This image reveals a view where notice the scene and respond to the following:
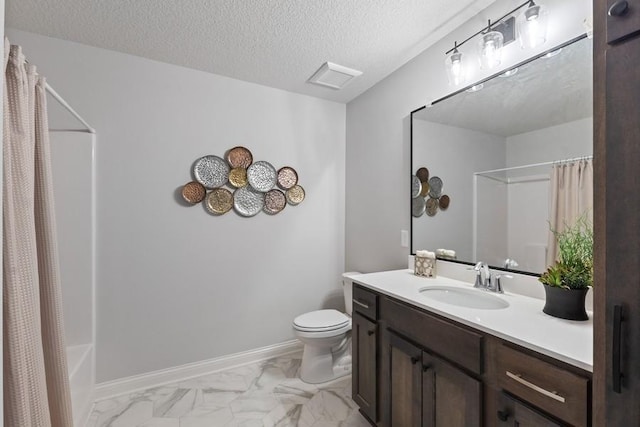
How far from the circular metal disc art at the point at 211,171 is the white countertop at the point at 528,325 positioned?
1536 mm

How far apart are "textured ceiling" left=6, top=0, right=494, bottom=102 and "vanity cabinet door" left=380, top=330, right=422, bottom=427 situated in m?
1.80

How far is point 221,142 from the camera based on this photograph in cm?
236

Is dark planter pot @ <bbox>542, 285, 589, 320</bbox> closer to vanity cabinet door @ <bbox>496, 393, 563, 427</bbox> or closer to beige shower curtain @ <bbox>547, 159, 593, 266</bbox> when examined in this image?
beige shower curtain @ <bbox>547, 159, 593, 266</bbox>

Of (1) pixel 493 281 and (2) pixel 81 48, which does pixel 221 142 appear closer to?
(2) pixel 81 48

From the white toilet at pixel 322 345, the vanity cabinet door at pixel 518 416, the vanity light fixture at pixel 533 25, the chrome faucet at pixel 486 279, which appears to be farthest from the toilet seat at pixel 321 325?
the vanity light fixture at pixel 533 25

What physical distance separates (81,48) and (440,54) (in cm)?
242

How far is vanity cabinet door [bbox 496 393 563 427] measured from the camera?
33.5 inches

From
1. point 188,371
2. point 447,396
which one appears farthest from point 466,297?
point 188,371

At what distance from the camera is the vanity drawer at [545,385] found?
2.53 ft

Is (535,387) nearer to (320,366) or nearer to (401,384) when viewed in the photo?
(401,384)

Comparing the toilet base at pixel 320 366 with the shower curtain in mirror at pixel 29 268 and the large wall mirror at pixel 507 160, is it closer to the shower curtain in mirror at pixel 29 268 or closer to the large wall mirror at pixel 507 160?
the large wall mirror at pixel 507 160

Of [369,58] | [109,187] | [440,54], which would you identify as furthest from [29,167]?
[440,54]

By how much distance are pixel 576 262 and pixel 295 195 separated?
2005 millimetres

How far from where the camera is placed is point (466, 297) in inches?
61.1
